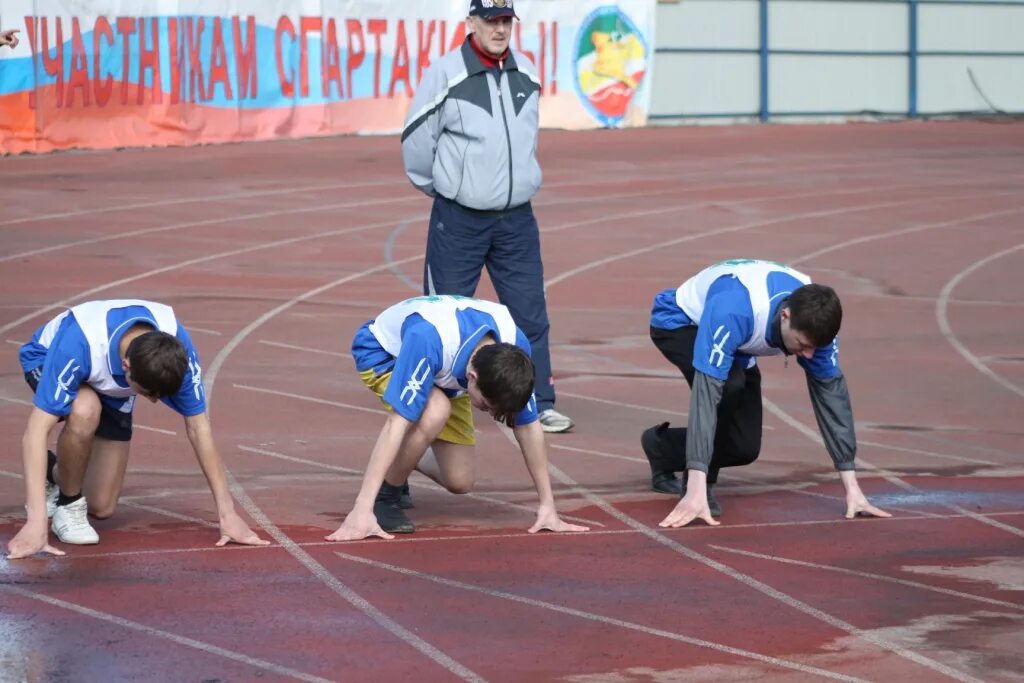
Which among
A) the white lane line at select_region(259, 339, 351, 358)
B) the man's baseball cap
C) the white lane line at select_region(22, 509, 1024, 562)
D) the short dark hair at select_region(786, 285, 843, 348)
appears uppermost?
the man's baseball cap

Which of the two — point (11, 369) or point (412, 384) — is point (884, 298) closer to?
point (11, 369)

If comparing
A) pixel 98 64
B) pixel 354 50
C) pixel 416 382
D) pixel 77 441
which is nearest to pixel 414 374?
pixel 416 382

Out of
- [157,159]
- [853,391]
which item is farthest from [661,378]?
[157,159]

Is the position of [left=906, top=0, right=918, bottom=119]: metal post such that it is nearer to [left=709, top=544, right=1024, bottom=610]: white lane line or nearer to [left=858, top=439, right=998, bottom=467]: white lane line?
[left=858, top=439, right=998, bottom=467]: white lane line

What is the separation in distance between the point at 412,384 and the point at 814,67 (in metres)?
29.2

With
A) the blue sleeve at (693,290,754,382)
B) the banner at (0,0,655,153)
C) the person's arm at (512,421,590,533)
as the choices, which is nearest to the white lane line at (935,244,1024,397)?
the blue sleeve at (693,290,754,382)

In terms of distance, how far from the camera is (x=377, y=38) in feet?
88.2

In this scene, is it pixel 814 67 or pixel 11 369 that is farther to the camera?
pixel 814 67

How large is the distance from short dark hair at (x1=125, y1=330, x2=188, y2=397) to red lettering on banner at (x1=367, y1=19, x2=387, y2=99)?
21319 millimetres

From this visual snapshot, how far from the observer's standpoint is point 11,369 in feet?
34.2

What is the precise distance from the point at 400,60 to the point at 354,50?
955 millimetres

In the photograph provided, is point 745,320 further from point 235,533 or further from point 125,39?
point 125,39

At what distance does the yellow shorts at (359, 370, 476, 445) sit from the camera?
6938 mm

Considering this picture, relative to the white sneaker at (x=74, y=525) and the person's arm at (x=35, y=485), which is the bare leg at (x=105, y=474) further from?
the person's arm at (x=35, y=485)
